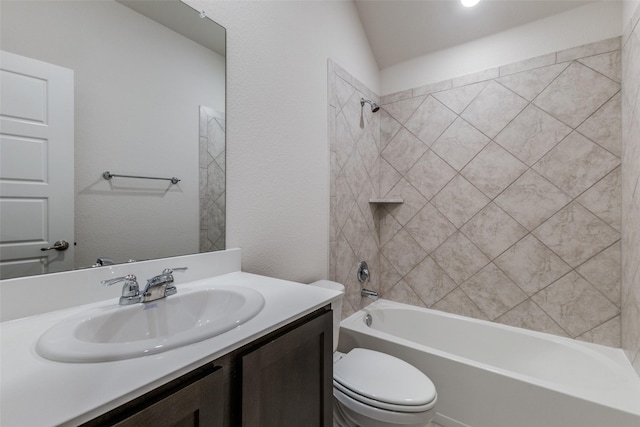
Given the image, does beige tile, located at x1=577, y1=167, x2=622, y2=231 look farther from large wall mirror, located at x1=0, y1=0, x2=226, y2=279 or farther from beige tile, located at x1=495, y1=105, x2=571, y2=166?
large wall mirror, located at x1=0, y1=0, x2=226, y2=279

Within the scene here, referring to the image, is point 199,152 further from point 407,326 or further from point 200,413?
point 407,326

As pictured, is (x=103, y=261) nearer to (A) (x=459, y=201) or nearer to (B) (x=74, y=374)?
(B) (x=74, y=374)

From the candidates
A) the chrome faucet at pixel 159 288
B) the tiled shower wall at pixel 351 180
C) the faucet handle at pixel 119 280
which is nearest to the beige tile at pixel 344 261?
the tiled shower wall at pixel 351 180

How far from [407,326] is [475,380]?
0.75 meters

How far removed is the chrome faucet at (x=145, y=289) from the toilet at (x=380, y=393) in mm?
729

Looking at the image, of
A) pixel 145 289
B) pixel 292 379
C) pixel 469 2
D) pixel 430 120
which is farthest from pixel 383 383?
pixel 469 2

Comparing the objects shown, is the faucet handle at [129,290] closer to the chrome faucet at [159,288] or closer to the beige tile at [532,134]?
the chrome faucet at [159,288]

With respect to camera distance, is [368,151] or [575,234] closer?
[575,234]

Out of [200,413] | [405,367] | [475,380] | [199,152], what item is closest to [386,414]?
[405,367]

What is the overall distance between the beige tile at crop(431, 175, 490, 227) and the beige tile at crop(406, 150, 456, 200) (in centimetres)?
5

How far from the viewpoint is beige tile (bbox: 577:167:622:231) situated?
161cm

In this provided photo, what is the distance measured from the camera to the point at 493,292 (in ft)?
6.44

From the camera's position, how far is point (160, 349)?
21.8 inches

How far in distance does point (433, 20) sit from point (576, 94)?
1.05m
